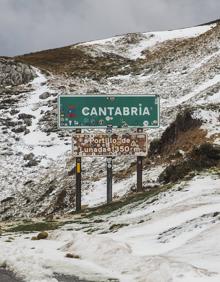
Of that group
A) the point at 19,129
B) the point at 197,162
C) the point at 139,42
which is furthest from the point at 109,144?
the point at 139,42

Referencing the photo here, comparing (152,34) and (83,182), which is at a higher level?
(152,34)

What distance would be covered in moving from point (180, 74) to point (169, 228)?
43343 mm

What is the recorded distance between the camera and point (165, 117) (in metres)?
41.1

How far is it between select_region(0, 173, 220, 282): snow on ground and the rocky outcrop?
4460 cm

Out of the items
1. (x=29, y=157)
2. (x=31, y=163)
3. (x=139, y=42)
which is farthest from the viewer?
(x=139, y=42)

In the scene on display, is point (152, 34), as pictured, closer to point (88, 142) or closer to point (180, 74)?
point (180, 74)

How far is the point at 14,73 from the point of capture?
6156cm

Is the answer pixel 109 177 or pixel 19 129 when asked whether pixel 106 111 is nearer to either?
pixel 109 177

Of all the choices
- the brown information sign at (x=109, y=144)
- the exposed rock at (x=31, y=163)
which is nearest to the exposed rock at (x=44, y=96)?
the exposed rock at (x=31, y=163)

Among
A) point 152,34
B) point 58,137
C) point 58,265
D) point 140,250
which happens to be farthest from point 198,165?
point 152,34

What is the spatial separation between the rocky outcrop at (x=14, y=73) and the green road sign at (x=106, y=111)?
3580 centimetres

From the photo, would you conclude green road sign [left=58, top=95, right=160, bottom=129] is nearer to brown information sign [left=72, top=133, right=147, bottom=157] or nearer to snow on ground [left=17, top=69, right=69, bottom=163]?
brown information sign [left=72, top=133, right=147, bottom=157]

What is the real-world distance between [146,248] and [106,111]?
1383 cm

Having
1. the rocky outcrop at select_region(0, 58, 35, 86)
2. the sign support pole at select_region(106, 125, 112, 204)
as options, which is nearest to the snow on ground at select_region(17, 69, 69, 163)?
the rocky outcrop at select_region(0, 58, 35, 86)
